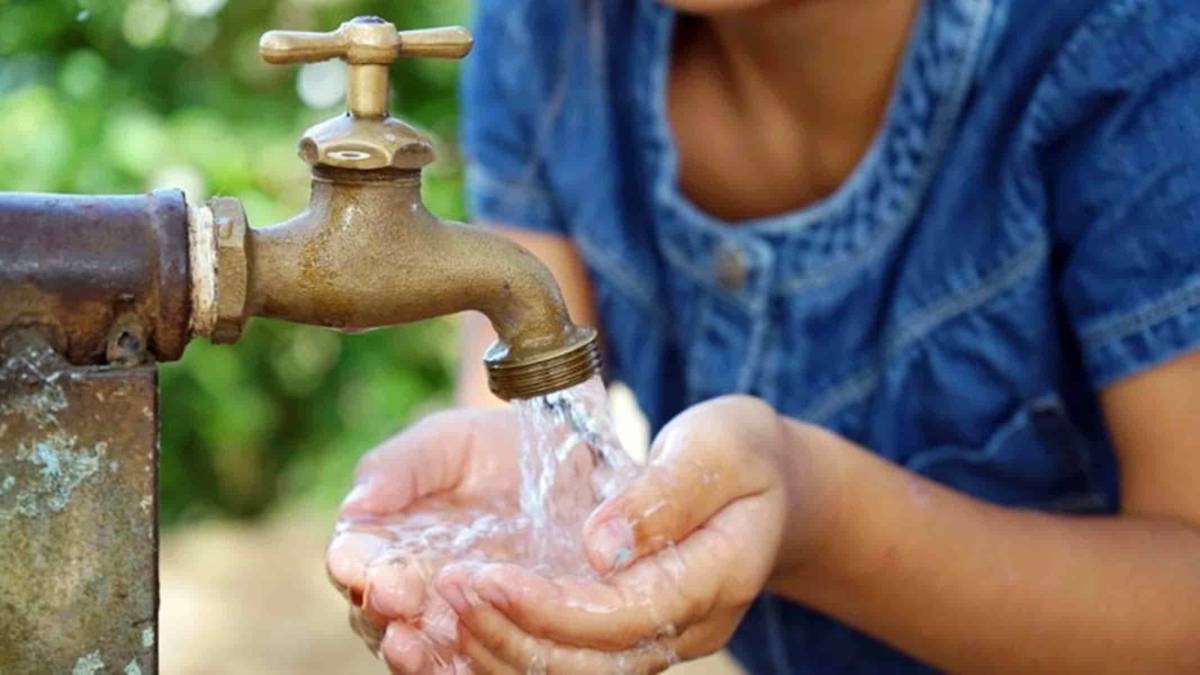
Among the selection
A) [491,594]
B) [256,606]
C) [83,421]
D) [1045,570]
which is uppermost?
[83,421]

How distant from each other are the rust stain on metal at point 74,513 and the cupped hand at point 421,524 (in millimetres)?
191

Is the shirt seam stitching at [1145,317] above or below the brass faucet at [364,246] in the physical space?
below

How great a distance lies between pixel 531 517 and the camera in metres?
1.31

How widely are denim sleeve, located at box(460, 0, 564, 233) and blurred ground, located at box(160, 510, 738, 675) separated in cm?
124

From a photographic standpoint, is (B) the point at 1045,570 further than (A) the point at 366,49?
Yes

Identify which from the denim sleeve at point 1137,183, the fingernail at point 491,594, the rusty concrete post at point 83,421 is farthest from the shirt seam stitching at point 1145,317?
the rusty concrete post at point 83,421

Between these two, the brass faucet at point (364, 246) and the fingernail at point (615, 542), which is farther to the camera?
the fingernail at point (615, 542)

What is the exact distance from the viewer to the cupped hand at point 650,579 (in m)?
1.06

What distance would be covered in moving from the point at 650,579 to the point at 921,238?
23.6 inches

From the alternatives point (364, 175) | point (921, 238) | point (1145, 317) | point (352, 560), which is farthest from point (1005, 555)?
point (364, 175)

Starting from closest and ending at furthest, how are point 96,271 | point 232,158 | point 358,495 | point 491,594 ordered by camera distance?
point 96,271 → point 491,594 → point 358,495 → point 232,158

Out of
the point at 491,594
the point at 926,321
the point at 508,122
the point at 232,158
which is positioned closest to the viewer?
the point at 491,594

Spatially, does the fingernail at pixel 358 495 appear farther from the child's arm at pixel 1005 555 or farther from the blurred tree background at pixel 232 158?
the blurred tree background at pixel 232 158

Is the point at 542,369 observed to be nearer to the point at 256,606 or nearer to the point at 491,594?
the point at 491,594
